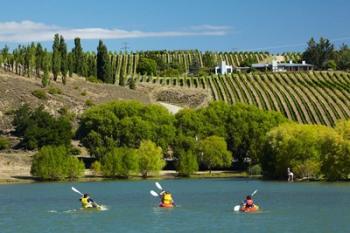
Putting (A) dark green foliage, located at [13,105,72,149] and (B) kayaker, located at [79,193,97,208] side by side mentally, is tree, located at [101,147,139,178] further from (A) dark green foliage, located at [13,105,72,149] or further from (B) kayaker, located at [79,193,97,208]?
(B) kayaker, located at [79,193,97,208]

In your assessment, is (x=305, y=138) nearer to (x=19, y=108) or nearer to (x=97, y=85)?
(x=19, y=108)

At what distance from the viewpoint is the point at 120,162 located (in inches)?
4904

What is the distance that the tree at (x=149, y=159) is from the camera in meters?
125

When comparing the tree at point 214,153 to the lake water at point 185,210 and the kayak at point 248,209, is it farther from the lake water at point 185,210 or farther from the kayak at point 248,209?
the kayak at point 248,209

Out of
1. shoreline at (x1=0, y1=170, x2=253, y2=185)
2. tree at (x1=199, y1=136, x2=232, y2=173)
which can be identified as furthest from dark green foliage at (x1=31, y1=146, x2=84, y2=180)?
tree at (x1=199, y1=136, x2=232, y2=173)

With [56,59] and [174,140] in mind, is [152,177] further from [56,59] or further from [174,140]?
[56,59]

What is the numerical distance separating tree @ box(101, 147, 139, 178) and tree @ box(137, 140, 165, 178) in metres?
1.17

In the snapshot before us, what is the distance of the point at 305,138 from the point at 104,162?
30.8m

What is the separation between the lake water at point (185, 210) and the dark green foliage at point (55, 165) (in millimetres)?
14628

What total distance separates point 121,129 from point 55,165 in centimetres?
2104

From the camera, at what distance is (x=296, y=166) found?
371 feet

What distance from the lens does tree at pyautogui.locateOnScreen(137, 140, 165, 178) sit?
4938 inches

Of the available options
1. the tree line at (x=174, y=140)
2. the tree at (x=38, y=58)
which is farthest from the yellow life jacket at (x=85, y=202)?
the tree at (x=38, y=58)

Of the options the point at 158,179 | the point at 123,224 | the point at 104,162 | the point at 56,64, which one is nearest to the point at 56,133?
the point at 104,162
